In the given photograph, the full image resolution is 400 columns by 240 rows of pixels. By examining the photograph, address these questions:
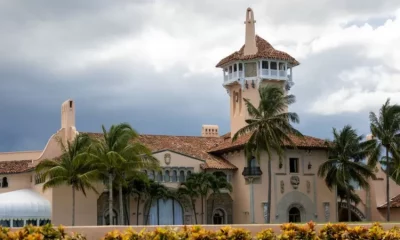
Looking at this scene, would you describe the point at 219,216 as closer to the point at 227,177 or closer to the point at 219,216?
the point at 219,216

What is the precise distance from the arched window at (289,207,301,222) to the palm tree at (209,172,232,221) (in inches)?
222

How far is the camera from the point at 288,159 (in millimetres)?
61469

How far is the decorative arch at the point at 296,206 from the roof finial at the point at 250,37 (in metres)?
13.0

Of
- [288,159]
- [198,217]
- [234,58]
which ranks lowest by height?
[198,217]

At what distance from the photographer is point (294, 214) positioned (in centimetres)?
6212

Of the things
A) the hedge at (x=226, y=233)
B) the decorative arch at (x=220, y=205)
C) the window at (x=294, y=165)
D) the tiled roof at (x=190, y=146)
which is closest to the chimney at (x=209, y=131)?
the tiled roof at (x=190, y=146)

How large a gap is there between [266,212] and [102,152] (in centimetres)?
1514

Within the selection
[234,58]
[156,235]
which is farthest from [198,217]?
[156,235]

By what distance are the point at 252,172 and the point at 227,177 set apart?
3045mm

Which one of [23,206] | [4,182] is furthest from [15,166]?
[23,206]

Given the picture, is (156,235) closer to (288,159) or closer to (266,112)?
(266,112)

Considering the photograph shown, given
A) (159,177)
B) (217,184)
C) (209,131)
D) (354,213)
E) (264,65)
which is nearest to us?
(217,184)

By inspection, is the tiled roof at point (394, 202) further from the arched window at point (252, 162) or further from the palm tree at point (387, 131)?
the arched window at point (252, 162)

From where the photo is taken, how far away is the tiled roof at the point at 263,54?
64.0 meters
